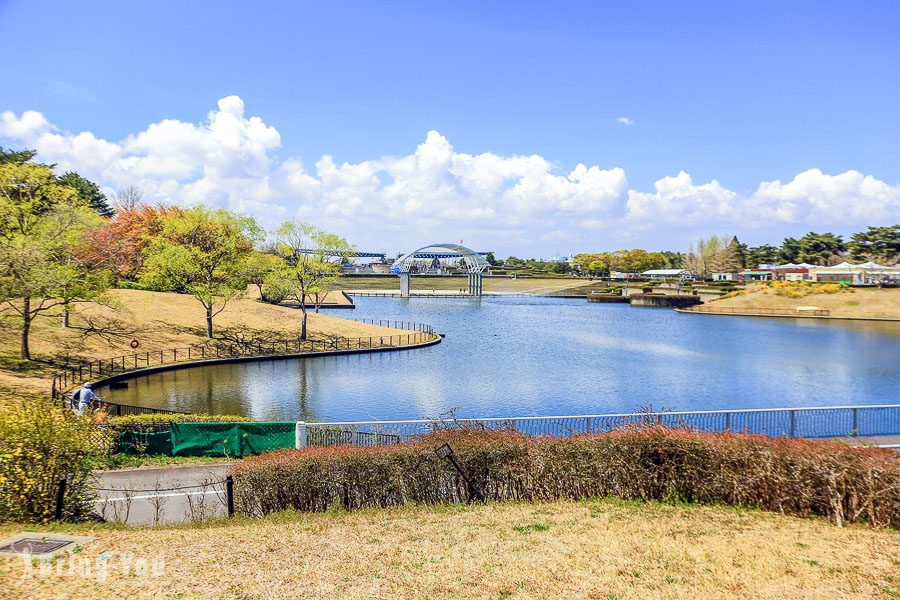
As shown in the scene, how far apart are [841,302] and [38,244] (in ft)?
334

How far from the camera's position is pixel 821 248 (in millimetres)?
139750

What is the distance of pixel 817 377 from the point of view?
1480 inches

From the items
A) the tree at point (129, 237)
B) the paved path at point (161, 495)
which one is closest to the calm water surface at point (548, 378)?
the paved path at point (161, 495)

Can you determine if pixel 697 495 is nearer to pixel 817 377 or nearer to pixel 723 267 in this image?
pixel 817 377

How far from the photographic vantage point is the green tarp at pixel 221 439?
17859 millimetres

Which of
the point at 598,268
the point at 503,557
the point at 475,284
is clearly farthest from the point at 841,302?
the point at 503,557

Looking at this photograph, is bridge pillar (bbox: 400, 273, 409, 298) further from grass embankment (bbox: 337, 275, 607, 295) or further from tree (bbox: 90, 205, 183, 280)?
tree (bbox: 90, 205, 183, 280)

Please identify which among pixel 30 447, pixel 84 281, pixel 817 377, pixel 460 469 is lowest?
pixel 817 377

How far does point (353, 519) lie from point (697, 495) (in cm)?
737

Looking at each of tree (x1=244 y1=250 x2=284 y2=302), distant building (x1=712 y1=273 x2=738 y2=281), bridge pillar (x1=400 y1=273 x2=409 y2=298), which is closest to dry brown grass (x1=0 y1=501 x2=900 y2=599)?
tree (x1=244 y1=250 x2=284 y2=302)

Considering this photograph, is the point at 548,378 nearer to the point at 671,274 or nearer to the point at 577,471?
the point at 577,471

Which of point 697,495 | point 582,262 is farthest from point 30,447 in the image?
point 582,262

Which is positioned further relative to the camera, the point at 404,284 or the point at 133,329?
the point at 404,284

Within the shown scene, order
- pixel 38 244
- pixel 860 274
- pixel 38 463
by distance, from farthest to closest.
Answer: pixel 860 274, pixel 38 244, pixel 38 463
